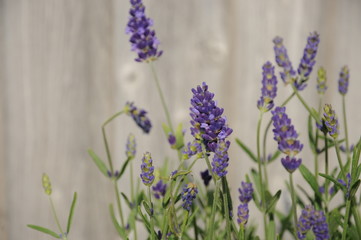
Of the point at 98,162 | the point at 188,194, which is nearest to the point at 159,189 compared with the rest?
the point at 98,162

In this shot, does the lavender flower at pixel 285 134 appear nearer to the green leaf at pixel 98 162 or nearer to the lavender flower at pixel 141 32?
the lavender flower at pixel 141 32

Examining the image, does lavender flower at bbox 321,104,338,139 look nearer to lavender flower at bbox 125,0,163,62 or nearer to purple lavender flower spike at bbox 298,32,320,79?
purple lavender flower spike at bbox 298,32,320,79

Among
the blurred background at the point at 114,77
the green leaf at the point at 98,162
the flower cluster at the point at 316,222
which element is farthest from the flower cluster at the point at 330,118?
the blurred background at the point at 114,77

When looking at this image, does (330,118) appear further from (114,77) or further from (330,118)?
(114,77)

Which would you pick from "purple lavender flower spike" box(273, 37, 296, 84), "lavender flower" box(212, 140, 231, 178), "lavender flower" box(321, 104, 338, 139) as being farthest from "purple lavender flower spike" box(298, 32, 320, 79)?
"lavender flower" box(212, 140, 231, 178)

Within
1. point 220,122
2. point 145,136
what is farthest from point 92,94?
point 220,122
